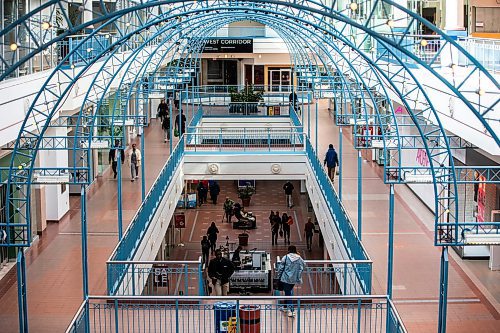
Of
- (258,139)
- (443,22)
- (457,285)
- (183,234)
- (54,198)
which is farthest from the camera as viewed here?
(258,139)

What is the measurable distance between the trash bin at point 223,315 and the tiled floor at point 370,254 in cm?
375

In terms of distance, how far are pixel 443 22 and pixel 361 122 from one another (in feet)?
20.6

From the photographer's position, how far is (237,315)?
57.3ft

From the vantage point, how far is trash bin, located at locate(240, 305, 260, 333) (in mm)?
17750

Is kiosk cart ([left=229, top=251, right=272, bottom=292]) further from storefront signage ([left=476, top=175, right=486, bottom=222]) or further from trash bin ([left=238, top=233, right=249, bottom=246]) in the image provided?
storefront signage ([left=476, top=175, right=486, bottom=222])

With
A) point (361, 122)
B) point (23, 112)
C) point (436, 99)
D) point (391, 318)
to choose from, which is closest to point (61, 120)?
point (23, 112)

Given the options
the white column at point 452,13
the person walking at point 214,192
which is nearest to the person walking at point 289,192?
the person walking at point 214,192

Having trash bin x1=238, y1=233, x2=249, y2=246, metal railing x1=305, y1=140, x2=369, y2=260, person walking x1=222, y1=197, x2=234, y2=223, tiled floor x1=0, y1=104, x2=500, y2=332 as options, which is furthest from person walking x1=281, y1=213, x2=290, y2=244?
person walking x1=222, y1=197, x2=234, y2=223

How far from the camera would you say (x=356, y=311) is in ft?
63.1

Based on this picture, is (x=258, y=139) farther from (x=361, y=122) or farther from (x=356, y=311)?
(x=356, y=311)

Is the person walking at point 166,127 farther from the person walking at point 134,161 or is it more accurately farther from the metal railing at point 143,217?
the person walking at point 134,161

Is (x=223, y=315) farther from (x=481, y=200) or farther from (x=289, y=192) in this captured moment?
(x=289, y=192)

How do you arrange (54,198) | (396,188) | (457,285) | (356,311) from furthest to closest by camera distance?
(396,188) → (54,198) → (457,285) → (356,311)

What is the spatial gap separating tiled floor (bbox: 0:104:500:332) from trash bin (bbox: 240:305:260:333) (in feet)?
12.6
